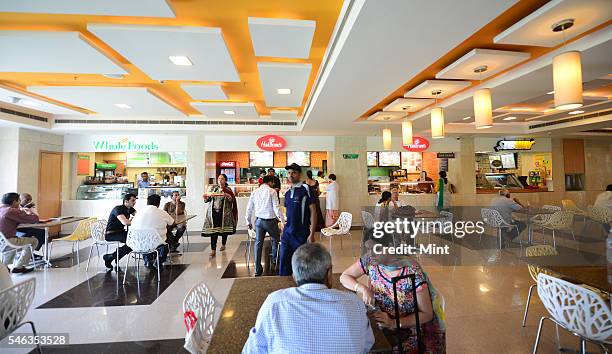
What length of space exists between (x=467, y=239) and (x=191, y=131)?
769 cm

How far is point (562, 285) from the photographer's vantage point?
1.93 meters

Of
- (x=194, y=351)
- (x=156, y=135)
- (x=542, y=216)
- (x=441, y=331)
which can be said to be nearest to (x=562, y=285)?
(x=441, y=331)

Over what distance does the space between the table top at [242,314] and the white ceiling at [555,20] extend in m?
2.80

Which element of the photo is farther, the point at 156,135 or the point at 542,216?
the point at 156,135

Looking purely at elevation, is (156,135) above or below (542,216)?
above

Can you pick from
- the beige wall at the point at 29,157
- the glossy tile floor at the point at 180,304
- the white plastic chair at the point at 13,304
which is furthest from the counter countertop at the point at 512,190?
the beige wall at the point at 29,157

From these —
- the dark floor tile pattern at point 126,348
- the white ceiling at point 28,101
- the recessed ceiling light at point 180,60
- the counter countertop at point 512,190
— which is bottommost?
the dark floor tile pattern at point 126,348

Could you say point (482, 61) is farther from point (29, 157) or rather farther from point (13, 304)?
point (29, 157)

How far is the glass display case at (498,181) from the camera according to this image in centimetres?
945

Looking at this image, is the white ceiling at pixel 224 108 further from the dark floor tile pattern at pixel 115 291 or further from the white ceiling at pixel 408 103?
the dark floor tile pattern at pixel 115 291

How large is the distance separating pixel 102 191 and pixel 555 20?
33.1 feet

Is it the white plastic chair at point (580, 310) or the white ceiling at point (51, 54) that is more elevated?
the white ceiling at point (51, 54)

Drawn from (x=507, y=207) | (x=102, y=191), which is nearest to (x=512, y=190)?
(x=507, y=207)

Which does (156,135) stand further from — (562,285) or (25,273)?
(562,285)
